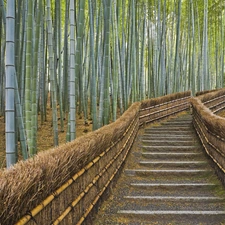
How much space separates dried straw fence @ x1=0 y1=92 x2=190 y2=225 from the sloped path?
0.25m

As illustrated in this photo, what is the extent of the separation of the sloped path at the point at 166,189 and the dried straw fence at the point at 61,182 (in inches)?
9.9

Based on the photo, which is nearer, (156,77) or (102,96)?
(102,96)

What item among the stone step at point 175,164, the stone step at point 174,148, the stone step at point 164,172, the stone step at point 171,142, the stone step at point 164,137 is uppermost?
the stone step at point 164,137

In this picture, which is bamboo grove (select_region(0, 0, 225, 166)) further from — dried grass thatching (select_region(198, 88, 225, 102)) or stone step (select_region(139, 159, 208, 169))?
dried grass thatching (select_region(198, 88, 225, 102))

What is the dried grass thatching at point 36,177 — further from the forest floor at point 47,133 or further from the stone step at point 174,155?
the forest floor at point 47,133

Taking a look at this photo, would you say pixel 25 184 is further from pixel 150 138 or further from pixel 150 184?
pixel 150 138

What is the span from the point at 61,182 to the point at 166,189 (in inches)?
81.8

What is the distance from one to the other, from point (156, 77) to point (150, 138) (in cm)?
432

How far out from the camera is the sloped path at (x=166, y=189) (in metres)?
2.95

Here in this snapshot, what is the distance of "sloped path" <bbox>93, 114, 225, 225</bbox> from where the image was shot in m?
2.95

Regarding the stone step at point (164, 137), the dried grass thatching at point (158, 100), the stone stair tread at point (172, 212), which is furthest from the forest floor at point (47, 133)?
the stone stair tread at point (172, 212)

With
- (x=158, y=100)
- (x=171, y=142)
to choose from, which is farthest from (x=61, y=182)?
(x=158, y=100)

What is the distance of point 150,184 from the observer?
380 centimetres

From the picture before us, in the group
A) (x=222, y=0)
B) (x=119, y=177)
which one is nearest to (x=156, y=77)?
(x=222, y=0)
